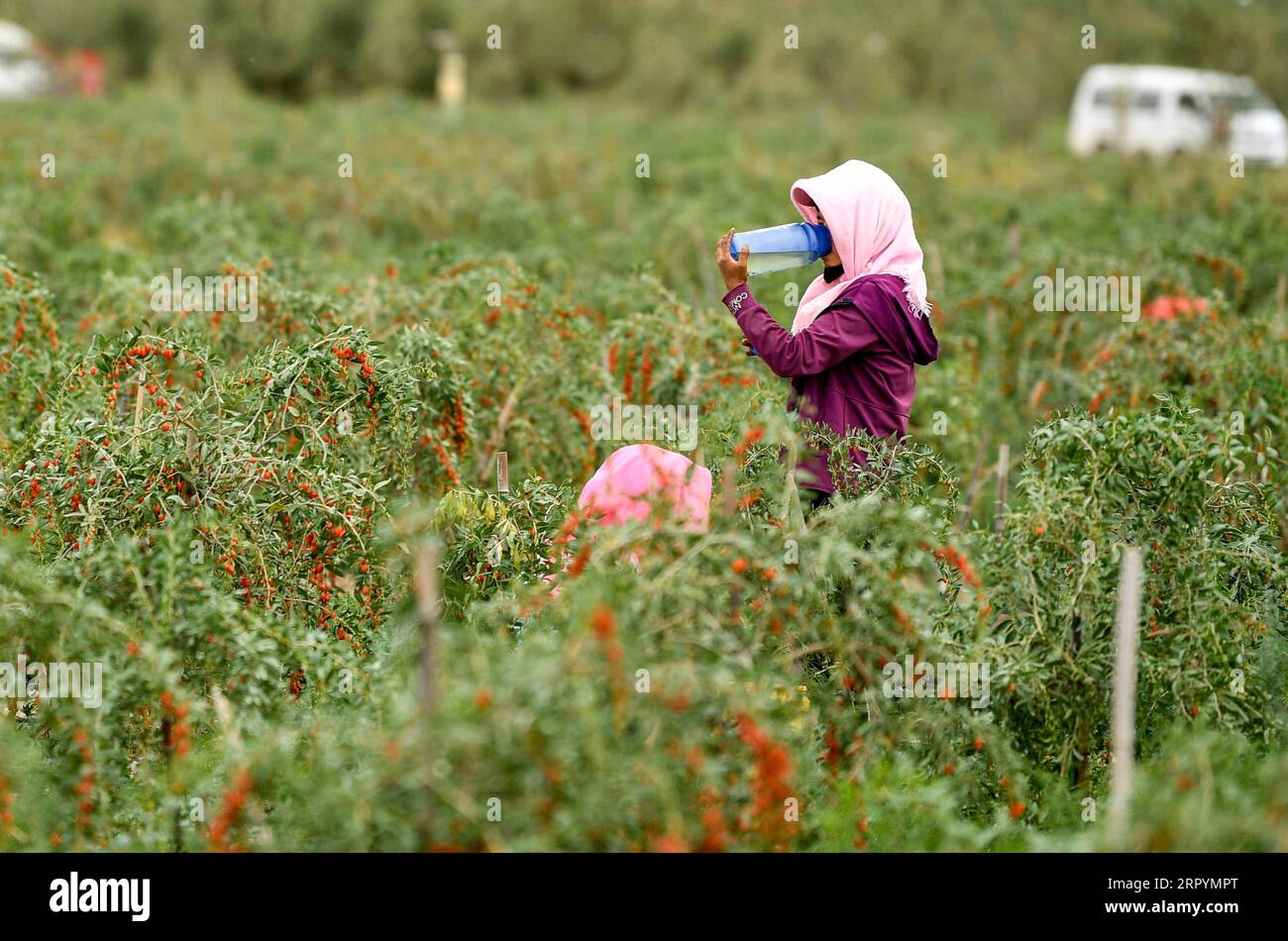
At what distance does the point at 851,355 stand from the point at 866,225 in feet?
1.13

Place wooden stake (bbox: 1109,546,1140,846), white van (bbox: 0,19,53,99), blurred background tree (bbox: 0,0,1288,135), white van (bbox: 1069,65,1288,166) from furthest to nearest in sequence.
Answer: blurred background tree (bbox: 0,0,1288,135)
white van (bbox: 0,19,53,99)
white van (bbox: 1069,65,1288,166)
wooden stake (bbox: 1109,546,1140,846)

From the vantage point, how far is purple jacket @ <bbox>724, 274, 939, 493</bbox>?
3.86 metres

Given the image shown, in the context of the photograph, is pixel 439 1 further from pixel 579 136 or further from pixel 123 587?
pixel 123 587

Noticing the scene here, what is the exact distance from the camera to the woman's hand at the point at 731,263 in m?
3.84

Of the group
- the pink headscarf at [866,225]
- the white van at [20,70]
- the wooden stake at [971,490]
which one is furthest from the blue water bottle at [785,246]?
the white van at [20,70]

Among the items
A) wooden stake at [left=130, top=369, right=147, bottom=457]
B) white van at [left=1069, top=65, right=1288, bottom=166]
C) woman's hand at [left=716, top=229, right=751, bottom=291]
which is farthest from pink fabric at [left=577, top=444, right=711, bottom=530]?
white van at [left=1069, top=65, right=1288, bottom=166]

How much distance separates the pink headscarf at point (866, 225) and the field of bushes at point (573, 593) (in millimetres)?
442

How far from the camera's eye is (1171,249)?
8625 mm

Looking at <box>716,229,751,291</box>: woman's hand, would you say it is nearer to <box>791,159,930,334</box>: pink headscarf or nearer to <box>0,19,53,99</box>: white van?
<box>791,159,930,334</box>: pink headscarf

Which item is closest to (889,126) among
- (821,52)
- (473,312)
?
(821,52)

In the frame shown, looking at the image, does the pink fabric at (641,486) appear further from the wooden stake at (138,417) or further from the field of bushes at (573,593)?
the wooden stake at (138,417)

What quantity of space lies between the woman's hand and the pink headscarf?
27cm

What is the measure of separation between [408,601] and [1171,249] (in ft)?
20.3
